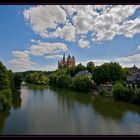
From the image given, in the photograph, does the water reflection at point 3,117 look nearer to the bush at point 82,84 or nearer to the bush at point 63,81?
the bush at point 82,84

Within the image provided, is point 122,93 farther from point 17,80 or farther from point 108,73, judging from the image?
point 17,80

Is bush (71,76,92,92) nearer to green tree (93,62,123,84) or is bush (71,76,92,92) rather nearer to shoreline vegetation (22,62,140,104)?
shoreline vegetation (22,62,140,104)

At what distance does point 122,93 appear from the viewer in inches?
350

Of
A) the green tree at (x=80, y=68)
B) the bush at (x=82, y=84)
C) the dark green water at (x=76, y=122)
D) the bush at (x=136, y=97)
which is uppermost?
the green tree at (x=80, y=68)

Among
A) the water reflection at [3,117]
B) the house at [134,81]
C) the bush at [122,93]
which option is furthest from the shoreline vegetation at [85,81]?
the house at [134,81]

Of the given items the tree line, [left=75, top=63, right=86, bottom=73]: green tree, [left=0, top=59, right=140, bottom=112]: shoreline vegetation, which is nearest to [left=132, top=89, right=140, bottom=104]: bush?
[left=0, top=59, right=140, bottom=112]: shoreline vegetation

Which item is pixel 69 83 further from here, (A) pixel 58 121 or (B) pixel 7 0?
(B) pixel 7 0

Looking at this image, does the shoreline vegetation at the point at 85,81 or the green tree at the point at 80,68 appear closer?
the shoreline vegetation at the point at 85,81

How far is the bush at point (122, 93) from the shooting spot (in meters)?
8.65

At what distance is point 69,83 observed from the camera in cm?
1436

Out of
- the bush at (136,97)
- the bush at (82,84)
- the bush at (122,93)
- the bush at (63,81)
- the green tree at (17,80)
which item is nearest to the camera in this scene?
the bush at (136,97)

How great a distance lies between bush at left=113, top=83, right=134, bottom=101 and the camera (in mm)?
8648

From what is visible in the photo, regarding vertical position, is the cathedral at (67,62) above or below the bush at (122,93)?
above
